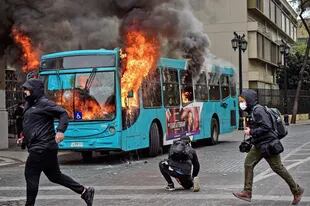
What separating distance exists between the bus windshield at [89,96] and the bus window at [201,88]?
18.0 ft

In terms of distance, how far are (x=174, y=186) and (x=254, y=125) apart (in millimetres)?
2496

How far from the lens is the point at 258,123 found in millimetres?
8055

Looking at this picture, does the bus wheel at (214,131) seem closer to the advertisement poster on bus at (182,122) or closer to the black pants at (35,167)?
the advertisement poster on bus at (182,122)

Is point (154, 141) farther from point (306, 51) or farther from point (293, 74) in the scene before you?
point (293, 74)

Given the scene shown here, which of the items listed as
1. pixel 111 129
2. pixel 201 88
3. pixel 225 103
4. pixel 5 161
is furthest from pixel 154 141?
pixel 225 103

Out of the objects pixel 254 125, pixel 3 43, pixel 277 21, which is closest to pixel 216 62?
pixel 3 43

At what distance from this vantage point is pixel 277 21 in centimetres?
5228

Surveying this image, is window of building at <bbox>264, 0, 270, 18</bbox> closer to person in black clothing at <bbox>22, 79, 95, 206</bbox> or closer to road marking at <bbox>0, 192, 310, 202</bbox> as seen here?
road marking at <bbox>0, 192, 310, 202</bbox>

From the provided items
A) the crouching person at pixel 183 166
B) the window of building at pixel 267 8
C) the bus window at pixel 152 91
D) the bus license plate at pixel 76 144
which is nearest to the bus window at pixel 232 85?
the bus window at pixel 152 91

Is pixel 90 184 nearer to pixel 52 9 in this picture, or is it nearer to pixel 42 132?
pixel 42 132

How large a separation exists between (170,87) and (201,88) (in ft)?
9.14

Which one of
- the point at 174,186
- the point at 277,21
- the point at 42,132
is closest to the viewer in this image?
the point at 42,132

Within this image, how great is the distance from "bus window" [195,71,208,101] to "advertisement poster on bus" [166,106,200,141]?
505 millimetres

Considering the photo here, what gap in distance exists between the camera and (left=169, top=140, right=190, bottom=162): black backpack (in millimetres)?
9578
